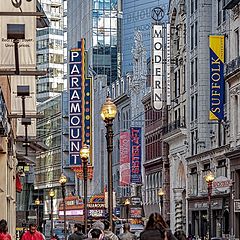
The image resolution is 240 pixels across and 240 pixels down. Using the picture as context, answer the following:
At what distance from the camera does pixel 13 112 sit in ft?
95.2

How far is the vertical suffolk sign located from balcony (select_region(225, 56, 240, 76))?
36.5 meters

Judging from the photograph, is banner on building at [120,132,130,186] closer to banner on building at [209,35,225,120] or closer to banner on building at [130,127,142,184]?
banner on building at [130,127,142,184]

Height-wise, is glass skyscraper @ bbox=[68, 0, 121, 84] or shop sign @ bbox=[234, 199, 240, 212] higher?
glass skyscraper @ bbox=[68, 0, 121, 84]

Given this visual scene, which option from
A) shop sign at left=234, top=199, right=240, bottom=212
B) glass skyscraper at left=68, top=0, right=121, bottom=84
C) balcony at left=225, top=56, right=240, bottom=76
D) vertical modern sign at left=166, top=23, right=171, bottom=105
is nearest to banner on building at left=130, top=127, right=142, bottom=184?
vertical modern sign at left=166, top=23, right=171, bottom=105

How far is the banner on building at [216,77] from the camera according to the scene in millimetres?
68938

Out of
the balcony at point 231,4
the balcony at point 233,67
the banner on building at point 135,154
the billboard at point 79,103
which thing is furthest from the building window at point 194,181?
the banner on building at point 135,154

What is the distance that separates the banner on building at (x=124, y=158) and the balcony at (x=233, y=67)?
136 feet

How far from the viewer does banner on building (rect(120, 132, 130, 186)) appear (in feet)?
361

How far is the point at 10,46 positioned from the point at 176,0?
230 ft

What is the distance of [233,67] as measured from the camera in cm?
6731

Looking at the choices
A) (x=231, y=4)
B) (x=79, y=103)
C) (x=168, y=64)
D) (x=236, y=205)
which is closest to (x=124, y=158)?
(x=79, y=103)

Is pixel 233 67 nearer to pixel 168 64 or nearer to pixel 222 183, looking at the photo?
pixel 222 183

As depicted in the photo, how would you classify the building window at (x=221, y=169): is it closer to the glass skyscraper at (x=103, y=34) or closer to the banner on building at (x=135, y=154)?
the banner on building at (x=135, y=154)

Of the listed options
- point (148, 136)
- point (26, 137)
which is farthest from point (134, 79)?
point (26, 137)
